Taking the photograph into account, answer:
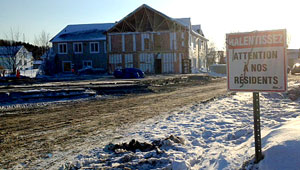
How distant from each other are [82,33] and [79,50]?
3.50 m

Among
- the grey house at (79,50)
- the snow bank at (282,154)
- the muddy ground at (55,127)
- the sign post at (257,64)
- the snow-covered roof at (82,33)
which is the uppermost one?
the snow-covered roof at (82,33)

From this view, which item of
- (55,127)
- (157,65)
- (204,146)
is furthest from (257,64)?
(157,65)

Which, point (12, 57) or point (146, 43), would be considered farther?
point (146, 43)

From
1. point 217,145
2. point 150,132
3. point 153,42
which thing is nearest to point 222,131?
point 217,145

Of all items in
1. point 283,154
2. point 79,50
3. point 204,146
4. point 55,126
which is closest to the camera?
point 283,154

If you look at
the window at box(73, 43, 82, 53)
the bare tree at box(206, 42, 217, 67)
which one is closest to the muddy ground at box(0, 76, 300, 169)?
the window at box(73, 43, 82, 53)

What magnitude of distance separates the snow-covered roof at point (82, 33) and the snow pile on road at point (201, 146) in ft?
147

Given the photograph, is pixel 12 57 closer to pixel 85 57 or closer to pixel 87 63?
pixel 85 57

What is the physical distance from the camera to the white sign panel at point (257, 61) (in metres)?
3.73

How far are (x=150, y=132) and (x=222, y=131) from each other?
178 cm

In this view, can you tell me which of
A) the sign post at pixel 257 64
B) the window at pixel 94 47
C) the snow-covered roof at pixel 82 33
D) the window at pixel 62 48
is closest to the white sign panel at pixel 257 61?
the sign post at pixel 257 64

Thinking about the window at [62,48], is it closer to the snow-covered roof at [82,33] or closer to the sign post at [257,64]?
the snow-covered roof at [82,33]

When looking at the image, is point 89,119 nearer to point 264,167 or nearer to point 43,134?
point 43,134

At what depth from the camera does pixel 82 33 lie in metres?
52.9
